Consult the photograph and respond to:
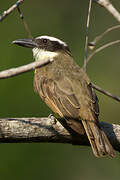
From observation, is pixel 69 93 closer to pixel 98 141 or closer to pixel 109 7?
pixel 98 141

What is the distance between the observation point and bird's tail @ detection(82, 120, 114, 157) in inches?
203

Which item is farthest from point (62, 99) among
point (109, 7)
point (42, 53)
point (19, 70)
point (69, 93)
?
point (19, 70)

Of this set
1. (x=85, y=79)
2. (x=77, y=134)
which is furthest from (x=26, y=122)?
(x=85, y=79)

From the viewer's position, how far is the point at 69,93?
5.63m

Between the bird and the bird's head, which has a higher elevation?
the bird's head

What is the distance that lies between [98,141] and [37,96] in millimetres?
2370

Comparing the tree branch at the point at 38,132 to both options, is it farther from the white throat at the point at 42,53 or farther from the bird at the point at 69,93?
the white throat at the point at 42,53

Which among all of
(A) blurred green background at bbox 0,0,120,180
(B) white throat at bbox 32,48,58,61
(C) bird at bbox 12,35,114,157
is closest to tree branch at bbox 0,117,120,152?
(C) bird at bbox 12,35,114,157

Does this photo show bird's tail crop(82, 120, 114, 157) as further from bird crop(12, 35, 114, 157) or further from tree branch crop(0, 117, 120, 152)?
tree branch crop(0, 117, 120, 152)

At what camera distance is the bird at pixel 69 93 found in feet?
17.1

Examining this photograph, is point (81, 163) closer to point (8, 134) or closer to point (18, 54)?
point (18, 54)

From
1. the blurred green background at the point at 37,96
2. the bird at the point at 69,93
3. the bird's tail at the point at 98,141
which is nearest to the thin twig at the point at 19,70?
the bird at the point at 69,93

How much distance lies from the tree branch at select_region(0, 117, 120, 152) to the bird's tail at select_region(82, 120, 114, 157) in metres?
0.17

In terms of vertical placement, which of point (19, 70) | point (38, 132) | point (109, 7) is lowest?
point (19, 70)
